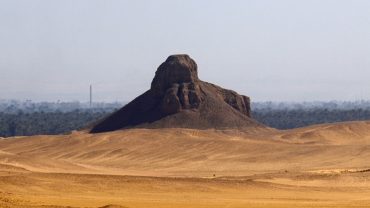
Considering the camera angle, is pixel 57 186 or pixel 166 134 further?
pixel 166 134

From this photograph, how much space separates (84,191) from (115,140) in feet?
102

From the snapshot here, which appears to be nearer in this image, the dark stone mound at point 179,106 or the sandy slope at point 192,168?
the sandy slope at point 192,168

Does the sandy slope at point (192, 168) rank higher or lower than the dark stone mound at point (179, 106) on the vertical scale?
lower

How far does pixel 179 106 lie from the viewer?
70.4 m

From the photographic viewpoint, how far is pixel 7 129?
119812mm

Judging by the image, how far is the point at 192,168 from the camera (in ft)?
176

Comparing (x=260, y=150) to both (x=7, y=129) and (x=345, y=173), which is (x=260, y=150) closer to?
(x=345, y=173)

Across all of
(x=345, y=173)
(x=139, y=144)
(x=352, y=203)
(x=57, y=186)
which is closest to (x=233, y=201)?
(x=352, y=203)

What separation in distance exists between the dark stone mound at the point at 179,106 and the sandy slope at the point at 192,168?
Result: 220 cm

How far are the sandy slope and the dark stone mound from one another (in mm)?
2196

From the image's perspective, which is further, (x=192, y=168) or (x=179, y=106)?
(x=179, y=106)

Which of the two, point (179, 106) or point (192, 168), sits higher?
point (179, 106)

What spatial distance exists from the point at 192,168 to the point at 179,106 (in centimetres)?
1716

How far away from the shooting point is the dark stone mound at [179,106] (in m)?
70.0
